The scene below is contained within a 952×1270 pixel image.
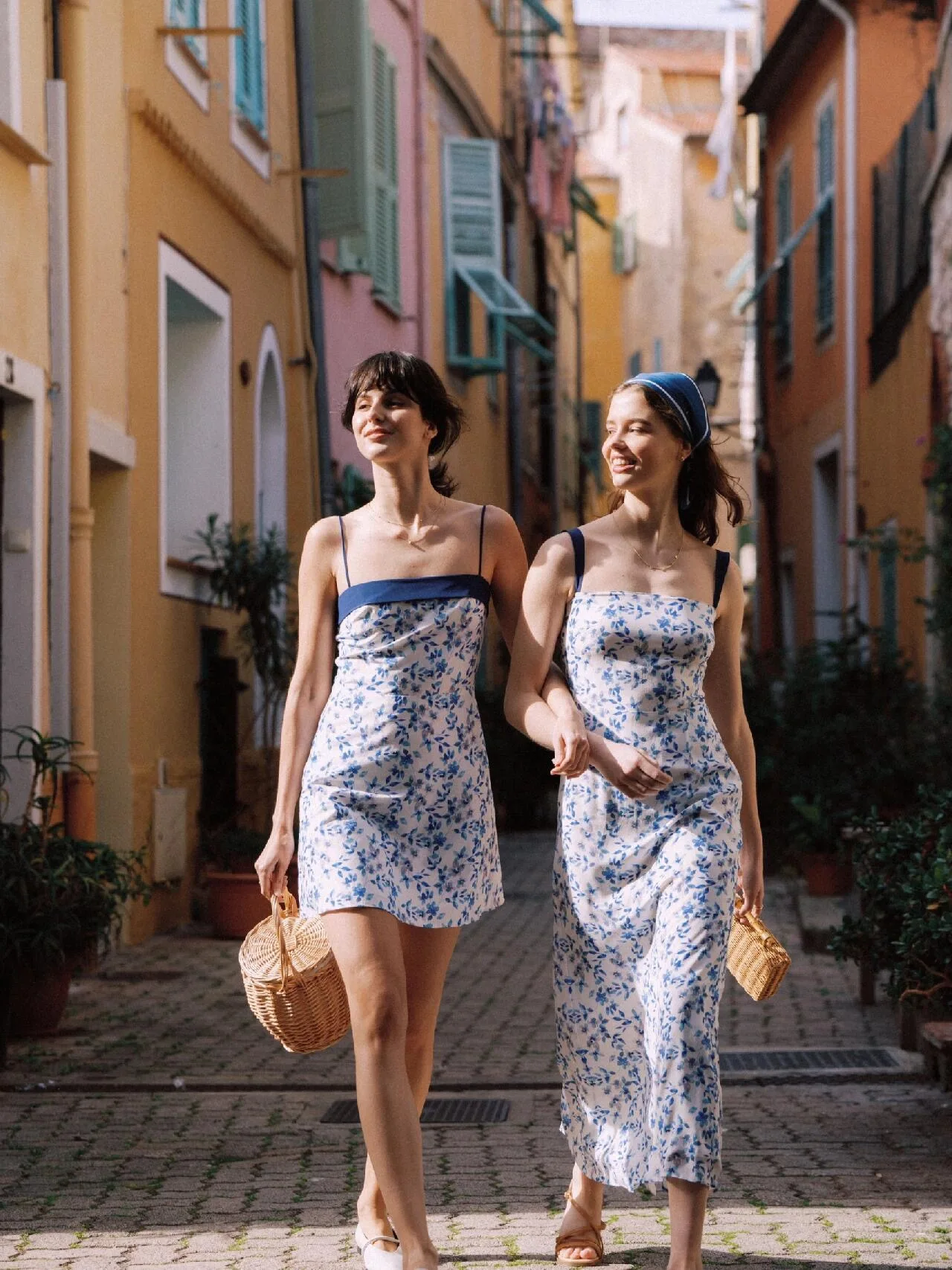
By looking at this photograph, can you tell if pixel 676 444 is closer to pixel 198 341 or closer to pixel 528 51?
pixel 198 341

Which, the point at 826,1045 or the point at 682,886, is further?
the point at 826,1045

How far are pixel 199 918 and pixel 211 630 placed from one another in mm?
1830

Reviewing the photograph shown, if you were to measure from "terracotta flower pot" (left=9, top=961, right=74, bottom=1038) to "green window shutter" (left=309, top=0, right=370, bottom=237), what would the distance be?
832cm

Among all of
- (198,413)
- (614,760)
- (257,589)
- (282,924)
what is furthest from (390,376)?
(198,413)

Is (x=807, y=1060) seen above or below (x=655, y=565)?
below

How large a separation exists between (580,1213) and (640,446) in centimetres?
164

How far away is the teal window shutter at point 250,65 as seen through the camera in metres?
13.1

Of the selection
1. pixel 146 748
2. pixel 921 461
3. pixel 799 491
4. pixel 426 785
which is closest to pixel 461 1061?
pixel 426 785

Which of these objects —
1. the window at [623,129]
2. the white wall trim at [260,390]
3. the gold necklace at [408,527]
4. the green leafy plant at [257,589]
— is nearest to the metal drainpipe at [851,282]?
the white wall trim at [260,390]

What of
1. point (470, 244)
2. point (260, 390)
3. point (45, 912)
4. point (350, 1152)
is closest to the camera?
point (350, 1152)

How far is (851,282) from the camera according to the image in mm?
17188

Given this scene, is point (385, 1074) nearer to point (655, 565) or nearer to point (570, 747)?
point (570, 747)

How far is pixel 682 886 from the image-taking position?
416 centimetres

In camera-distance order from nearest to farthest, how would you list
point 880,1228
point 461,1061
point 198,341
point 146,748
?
point 880,1228
point 461,1061
point 146,748
point 198,341
